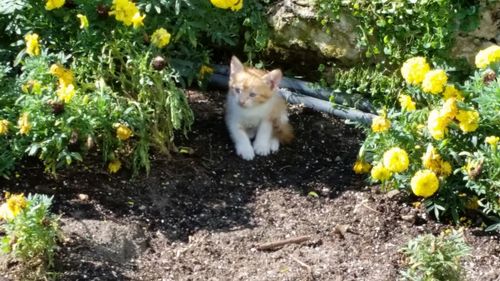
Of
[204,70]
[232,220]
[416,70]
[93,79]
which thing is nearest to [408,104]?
[416,70]

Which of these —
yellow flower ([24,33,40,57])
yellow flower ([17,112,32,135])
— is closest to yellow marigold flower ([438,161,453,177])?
yellow flower ([17,112,32,135])

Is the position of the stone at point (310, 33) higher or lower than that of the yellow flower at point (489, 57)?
lower

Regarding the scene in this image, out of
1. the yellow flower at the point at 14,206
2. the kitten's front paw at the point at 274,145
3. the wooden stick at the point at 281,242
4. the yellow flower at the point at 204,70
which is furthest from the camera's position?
the yellow flower at the point at 204,70

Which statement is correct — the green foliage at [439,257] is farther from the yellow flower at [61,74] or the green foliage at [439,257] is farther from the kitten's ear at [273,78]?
the yellow flower at [61,74]

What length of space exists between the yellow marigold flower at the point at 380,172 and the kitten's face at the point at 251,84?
1205mm

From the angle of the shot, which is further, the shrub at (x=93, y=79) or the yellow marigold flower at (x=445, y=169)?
the yellow marigold flower at (x=445, y=169)

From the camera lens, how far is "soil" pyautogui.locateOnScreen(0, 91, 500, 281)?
4496 mm

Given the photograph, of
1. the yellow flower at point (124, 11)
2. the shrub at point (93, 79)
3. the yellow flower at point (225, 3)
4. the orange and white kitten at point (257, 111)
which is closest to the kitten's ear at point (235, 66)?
the orange and white kitten at point (257, 111)

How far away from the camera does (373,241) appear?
4.83 m

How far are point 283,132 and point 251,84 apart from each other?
16.2 inches

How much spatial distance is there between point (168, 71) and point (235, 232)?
3.85 ft

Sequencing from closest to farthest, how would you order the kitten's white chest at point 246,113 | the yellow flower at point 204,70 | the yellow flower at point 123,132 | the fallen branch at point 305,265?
the fallen branch at point 305,265 → the yellow flower at point 123,132 → the kitten's white chest at point 246,113 → the yellow flower at point 204,70

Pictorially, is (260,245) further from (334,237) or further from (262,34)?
(262,34)

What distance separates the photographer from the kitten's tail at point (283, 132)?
588 centimetres
